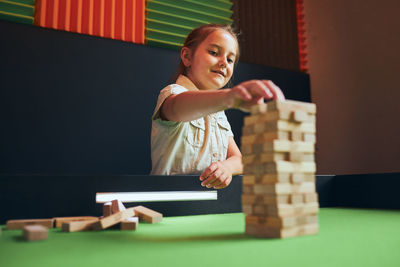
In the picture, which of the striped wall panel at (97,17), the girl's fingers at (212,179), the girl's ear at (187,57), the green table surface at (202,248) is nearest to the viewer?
the green table surface at (202,248)

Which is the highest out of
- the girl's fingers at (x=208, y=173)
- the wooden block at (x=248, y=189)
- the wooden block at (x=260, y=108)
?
the wooden block at (x=260, y=108)

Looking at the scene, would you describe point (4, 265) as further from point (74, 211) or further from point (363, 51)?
point (363, 51)

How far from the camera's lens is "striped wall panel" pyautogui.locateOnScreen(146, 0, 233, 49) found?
2211 mm

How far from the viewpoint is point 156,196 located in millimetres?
887

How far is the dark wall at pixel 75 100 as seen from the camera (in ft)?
5.63

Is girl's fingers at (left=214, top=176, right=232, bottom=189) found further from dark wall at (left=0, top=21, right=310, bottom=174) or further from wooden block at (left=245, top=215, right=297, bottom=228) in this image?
dark wall at (left=0, top=21, right=310, bottom=174)

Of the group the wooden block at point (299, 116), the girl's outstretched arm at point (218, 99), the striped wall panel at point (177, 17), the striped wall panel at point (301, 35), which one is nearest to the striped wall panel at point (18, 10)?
the striped wall panel at point (177, 17)

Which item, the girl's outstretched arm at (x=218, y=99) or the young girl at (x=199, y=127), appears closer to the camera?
the girl's outstretched arm at (x=218, y=99)

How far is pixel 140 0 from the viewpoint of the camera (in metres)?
2.20

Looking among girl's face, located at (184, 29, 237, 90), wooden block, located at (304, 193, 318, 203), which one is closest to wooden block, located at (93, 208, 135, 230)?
wooden block, located at (304, 193, 318, 203)

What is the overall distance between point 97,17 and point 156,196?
5.10 ft

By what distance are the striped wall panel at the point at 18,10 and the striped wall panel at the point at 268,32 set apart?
140cm

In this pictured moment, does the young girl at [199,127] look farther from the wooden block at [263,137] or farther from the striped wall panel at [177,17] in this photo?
the striped wall panel at [177,17]

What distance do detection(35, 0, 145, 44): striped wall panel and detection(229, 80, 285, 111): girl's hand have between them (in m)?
1.66
